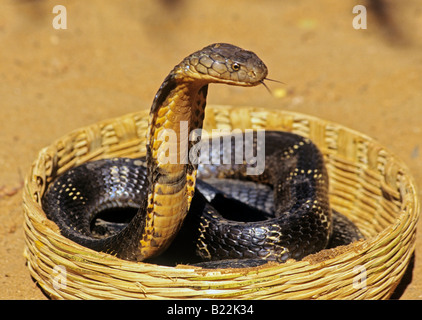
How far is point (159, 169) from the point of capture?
2545mm

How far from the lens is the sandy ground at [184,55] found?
5363mm

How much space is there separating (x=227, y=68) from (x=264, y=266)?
90 centimetres

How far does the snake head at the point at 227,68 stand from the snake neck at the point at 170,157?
0.10m

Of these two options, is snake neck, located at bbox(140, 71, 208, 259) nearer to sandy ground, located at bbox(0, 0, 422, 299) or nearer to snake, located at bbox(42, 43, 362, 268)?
snake, located at bbox(42, 43, 362, 268)

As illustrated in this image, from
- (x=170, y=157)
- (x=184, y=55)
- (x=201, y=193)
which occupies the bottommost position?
(x=201, y=193)

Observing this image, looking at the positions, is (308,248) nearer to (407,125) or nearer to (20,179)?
(20,179)

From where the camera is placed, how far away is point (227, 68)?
7.30ft

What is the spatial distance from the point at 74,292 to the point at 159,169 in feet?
2.43

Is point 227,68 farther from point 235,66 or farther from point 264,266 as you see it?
point 264,266

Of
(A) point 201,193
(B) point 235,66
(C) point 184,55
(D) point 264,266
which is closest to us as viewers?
(B) point 235,66

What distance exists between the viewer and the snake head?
7.25 ft

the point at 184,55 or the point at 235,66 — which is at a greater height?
the point at 235,66

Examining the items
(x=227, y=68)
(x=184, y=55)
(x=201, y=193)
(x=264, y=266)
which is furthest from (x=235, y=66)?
(x=184, y=55)
